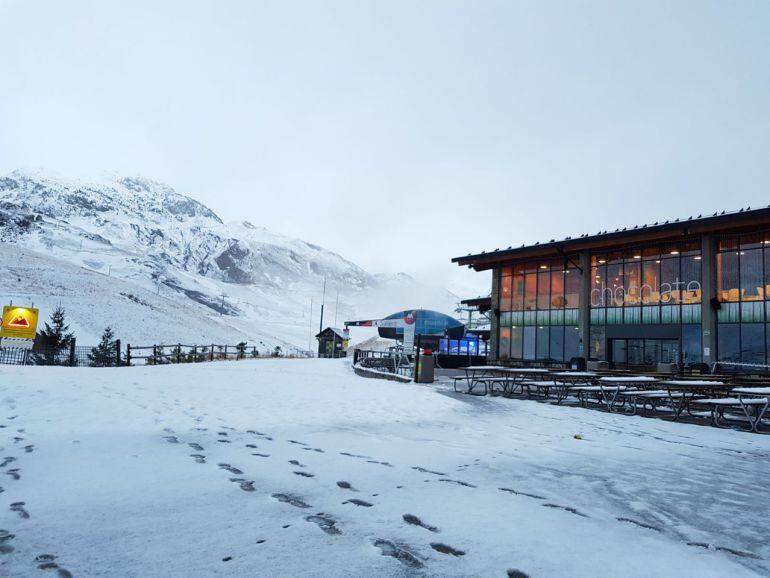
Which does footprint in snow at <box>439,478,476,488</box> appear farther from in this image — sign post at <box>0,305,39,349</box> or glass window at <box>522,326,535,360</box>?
glass window at <box>522,326,535,360</box>

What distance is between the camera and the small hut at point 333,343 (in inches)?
2072

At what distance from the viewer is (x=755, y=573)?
9.11ft

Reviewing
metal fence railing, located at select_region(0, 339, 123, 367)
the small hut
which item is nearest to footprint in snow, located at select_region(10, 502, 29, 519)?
metal fence railing, located at select_region(0, 339, 123, 367)

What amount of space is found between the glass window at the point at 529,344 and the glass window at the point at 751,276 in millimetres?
11337

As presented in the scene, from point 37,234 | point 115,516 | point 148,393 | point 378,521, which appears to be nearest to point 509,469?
point 378,521

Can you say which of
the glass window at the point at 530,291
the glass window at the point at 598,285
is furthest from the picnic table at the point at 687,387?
the glass window at the point at 530,291

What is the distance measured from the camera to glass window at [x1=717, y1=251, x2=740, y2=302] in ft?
77.6

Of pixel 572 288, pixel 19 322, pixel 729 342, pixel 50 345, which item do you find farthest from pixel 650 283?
pixel 50 345

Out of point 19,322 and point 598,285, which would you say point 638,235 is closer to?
point 598,285

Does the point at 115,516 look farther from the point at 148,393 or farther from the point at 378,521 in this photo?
the point at 148,393

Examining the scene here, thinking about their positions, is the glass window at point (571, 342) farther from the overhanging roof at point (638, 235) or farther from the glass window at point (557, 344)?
the overhanging roof at point (638, 235)

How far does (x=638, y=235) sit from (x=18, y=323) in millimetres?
30810

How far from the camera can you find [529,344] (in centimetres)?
3156

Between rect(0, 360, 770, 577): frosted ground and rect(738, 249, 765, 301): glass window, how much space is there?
714 inches
